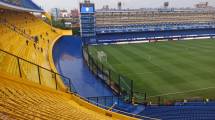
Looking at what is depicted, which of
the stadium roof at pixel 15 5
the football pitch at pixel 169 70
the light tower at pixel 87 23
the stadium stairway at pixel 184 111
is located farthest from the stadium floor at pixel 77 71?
the stadium roof at pixel 15 5

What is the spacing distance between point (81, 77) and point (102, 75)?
177 centimetres

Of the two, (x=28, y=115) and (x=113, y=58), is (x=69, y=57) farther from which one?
(x=28, y=115)

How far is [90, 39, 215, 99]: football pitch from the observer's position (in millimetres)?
16484

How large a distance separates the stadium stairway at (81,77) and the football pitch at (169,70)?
7.66ft

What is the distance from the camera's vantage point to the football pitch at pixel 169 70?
16.5m

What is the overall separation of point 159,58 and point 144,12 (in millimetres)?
42926

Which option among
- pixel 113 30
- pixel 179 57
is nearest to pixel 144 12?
pixel 113 30

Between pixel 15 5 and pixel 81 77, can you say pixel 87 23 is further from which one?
pixel 81 77

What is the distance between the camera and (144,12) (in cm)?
6762

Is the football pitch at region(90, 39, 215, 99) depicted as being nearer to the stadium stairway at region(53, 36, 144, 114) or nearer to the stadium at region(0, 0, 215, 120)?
the stadium at region(0, 0, 215, 120)

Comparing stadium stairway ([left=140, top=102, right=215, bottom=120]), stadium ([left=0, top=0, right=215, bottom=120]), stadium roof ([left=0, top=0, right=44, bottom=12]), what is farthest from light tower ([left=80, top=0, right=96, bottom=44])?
stadium stairway ([left=140, top=102, right=215, bottom=120])

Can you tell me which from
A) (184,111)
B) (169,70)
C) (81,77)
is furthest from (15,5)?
(184,111)

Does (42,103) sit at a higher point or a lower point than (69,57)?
higher

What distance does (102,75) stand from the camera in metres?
20.1
